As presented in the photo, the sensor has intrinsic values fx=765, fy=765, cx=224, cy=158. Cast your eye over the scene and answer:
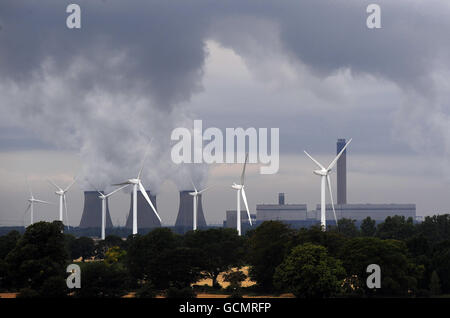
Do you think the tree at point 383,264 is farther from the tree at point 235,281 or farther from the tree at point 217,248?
the tree at point 217,248

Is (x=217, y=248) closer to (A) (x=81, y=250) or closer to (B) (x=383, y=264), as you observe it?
(B) (x=383, y=264)

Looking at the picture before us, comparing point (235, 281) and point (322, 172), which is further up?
point (322, 172)

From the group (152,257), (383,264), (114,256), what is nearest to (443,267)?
(383,264)

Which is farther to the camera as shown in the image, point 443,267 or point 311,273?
point 443,267

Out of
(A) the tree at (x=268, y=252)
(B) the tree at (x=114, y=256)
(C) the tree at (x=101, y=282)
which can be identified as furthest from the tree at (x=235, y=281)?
(B) the tree at (x=114, y=256)

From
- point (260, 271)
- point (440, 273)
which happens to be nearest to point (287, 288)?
point (260, 271)

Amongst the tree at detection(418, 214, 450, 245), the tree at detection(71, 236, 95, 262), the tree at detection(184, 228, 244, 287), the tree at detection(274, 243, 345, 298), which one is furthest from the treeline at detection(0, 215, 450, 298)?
the tree at detection(71, 236, 95, 262)
